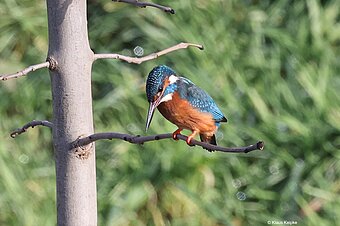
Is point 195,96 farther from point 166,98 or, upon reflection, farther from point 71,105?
point 71,105

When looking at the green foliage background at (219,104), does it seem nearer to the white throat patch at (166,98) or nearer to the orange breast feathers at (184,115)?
the orange breast feathers at (184,115)

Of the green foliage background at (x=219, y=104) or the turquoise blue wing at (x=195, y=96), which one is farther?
the green foliage background at (x=219, y=104)

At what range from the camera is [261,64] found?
4133mm

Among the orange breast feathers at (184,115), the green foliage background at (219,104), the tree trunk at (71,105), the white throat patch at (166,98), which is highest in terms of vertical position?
the tree trunk at (71,105)

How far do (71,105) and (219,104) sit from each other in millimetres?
2448

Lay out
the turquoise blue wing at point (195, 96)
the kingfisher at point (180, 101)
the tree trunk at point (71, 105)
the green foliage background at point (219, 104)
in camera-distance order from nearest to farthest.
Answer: the tree trunk at point (71, 105) → the kingfisher at point (180, 101) → the turquoise blue wing at point (195, 96) → the green foliage background at point (219, 104)

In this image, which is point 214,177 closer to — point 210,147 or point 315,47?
point 315,47

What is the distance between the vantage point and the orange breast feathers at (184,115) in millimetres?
1862

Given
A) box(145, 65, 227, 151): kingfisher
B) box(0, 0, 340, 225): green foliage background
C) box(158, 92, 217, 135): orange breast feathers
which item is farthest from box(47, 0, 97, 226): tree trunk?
box(0, 0, 340, 225): green foliage background

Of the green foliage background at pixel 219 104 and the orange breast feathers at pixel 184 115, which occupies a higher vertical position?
the orange breast feathers at pixel 184 115

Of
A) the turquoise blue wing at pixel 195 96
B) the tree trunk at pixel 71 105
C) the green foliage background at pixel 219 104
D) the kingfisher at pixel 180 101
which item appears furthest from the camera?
the green foliage background at pixel 219 104

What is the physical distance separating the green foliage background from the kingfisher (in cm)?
167

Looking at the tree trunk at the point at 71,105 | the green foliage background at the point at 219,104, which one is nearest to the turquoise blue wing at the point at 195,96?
the tree trunk at the point at 71,105

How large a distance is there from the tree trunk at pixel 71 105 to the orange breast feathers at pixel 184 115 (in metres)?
0.33
